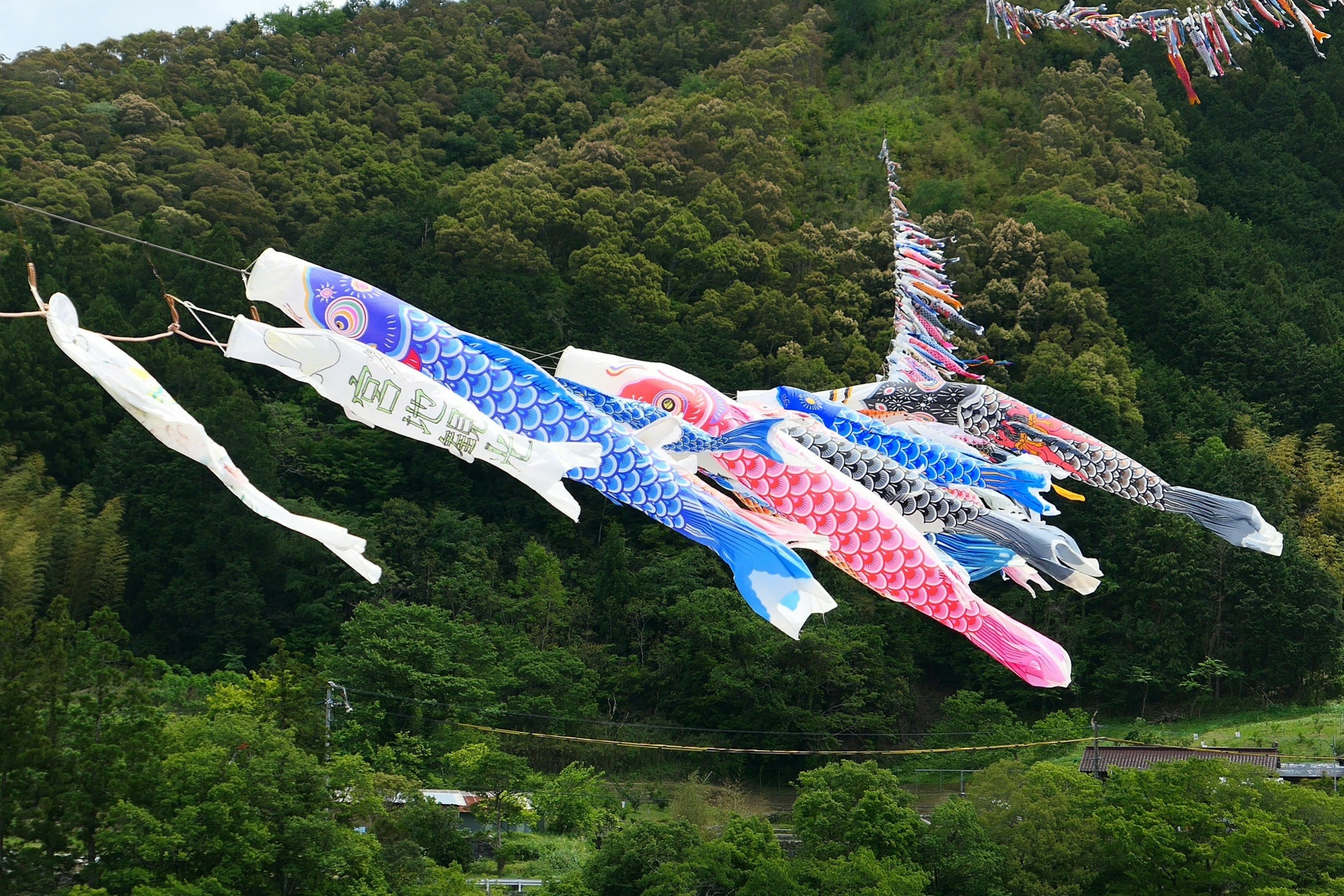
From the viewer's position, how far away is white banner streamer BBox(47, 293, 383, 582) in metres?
10.3

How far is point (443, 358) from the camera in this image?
1253 centimetres

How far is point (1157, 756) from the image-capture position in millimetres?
22891

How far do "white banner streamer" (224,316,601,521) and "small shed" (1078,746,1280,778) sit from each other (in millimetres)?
12468

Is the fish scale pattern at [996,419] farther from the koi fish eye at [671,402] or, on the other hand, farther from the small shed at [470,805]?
the small shed at [470,805]

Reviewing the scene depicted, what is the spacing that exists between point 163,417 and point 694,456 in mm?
4137

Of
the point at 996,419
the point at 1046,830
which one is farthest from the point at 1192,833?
the point at 996,419

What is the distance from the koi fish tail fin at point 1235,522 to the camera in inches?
627

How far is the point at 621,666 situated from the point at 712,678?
1751 mm

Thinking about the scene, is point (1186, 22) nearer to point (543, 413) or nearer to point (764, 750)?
point (764, 750)

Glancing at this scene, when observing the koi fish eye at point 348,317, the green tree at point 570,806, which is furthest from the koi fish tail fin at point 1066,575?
the green tree at point 570,806

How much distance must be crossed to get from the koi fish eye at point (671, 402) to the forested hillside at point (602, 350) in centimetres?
627

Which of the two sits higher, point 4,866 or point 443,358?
point 443,358

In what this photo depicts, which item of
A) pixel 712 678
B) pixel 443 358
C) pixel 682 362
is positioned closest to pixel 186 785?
pixel 443 358

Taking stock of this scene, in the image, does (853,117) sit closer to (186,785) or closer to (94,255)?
(94,255)
